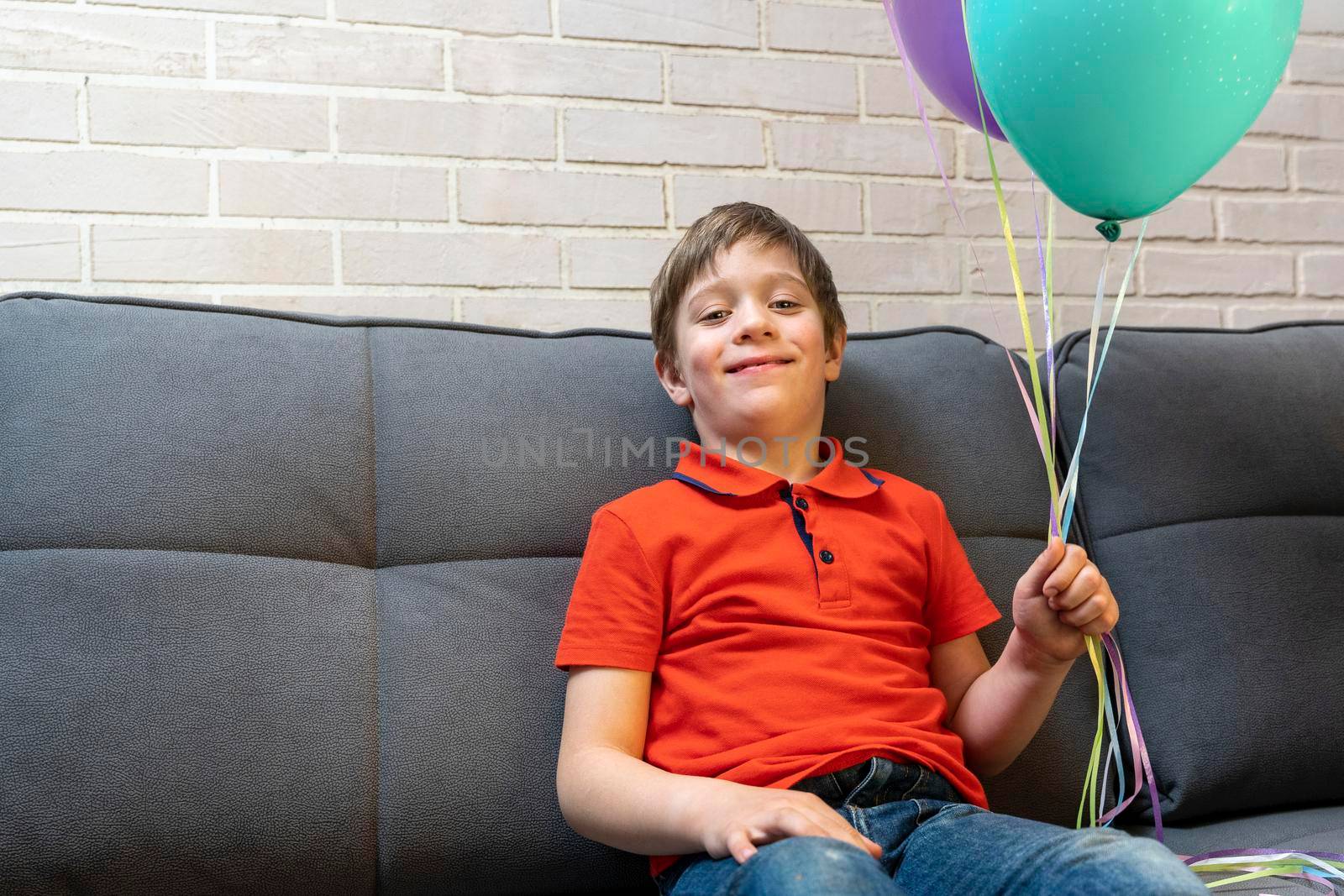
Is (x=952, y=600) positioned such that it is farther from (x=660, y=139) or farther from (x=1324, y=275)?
(x=1324, y=275)

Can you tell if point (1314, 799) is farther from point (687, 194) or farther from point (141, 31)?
point (141, 31)

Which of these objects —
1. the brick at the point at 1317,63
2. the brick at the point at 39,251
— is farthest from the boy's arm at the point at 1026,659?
the brick at the point at 1317,63

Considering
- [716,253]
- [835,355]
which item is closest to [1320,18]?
[835,355]

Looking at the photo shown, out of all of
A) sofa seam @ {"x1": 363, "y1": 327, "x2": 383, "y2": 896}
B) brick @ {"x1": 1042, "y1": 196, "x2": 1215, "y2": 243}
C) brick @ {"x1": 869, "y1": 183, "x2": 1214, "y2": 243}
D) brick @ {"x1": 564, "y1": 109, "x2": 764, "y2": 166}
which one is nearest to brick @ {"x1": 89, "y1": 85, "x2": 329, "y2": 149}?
brick @ {"x1": 564, "y1": 109, "x2": 764, "y2": 166}

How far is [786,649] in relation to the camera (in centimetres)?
104

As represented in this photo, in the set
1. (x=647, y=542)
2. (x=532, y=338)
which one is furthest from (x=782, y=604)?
(x=532, y=338)

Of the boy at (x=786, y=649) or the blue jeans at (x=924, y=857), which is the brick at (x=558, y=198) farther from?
the blue jeans at (x=924, y=857)

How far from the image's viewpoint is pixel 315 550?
1.12 m

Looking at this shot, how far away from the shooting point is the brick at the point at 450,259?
1.57 m

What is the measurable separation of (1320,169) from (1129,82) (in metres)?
1.27

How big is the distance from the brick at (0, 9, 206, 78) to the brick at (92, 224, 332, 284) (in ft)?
0.73

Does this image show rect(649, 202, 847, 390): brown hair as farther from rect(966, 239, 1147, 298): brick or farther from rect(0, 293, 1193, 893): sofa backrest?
rect(966, 239, 1147, 298): brick

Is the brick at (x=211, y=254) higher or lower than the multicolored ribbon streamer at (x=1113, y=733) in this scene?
higher

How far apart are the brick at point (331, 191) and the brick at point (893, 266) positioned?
0.60m
